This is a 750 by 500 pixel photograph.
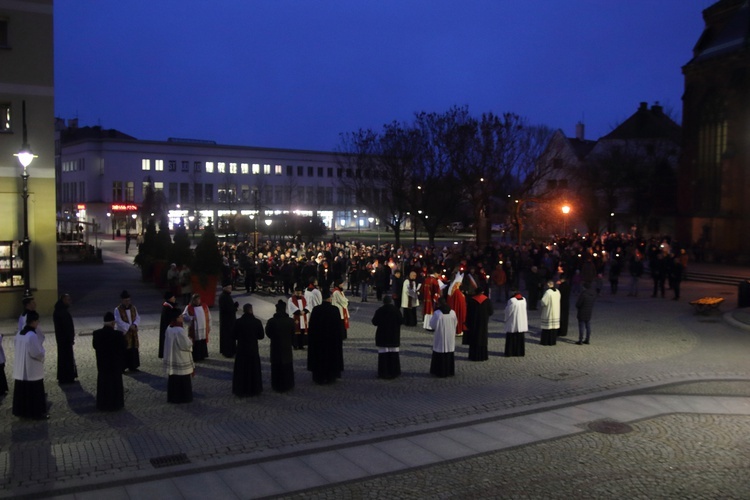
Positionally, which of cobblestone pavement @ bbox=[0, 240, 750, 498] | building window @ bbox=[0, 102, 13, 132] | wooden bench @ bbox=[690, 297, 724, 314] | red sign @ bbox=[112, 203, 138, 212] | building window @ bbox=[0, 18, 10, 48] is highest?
building window @ bbox=[0, 18, 10, 48]

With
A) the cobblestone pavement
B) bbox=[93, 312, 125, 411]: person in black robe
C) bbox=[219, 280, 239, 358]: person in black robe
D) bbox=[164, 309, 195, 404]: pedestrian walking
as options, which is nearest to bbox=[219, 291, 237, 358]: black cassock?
bbox=[219, 280, 239, 358]: person in black robe

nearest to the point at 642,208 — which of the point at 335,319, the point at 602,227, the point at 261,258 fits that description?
the point at 602,227

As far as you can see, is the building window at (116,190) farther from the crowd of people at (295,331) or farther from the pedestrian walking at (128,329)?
the pedestrian walking at (128,329)

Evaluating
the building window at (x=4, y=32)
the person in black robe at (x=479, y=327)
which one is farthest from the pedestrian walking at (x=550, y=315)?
the building window at (x=4, y=32)

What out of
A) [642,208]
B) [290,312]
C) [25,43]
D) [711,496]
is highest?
[25,43]

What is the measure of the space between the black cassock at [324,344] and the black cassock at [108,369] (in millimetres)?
3420

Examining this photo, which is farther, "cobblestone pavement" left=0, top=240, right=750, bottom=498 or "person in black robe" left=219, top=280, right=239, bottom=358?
"person in black robe" left=219, top=280, right=239, bottom=358

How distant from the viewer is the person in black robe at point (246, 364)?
11609mm

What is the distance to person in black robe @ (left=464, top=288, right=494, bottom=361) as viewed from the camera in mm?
14430

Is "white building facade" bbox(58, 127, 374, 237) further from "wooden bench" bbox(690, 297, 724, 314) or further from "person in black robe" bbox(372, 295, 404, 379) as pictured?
"person in black robe" bbox(372, 295, 404, 379)

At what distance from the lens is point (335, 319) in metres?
12.7

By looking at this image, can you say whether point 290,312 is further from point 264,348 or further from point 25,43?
point 25,43

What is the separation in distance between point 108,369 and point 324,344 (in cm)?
378

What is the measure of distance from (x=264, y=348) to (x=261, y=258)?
1627 centimetres
